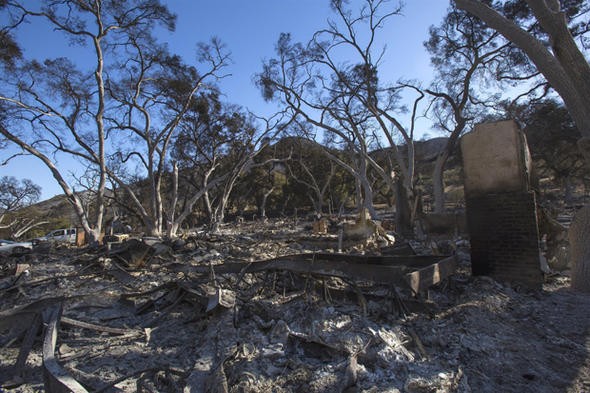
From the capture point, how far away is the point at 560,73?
5.41 m

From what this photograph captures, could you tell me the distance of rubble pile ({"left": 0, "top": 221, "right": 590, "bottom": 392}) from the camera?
2.98 meters

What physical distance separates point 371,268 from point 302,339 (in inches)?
52.0

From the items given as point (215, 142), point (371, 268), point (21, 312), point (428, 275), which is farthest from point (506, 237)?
point (215, 142)

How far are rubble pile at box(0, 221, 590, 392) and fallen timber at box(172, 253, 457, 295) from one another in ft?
0.91

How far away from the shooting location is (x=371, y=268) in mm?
4406

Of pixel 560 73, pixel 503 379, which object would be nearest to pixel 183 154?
pixel 560 73

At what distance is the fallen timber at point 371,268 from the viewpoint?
4.16 metres

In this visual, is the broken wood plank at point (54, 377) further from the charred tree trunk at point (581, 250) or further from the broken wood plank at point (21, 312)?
the charred tree trunk at point (581, 250)

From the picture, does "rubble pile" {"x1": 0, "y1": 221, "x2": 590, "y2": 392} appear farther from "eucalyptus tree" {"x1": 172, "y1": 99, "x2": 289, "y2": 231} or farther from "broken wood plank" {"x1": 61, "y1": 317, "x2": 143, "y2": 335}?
"eucalyptus tree" {"x1": 172, "y1": 99, "x2": 289, "y2": 231}

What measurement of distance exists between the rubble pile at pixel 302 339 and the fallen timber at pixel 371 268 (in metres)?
0.28

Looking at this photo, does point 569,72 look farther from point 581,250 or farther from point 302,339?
point 302,339

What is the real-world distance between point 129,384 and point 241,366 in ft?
3.29

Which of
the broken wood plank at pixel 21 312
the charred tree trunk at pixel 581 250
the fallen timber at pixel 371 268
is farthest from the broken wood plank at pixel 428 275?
the broken wood plank at pixel 21 312

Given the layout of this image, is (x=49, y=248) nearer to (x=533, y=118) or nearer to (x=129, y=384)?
(x=129, y=384)
